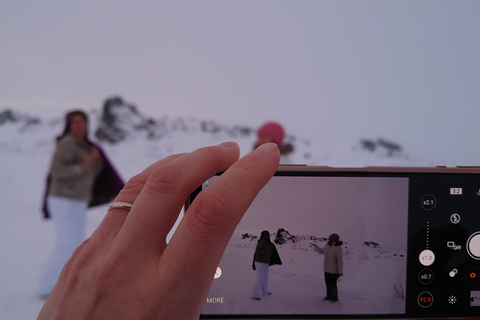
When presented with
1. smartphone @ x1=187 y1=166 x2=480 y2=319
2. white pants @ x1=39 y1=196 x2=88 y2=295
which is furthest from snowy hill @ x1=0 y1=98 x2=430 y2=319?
smartphone @ x1=187 y1=166 x2=480 y2=319

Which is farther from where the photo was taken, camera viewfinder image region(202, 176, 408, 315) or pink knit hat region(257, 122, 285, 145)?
pink knit hat region(257, 122, 285, 145)

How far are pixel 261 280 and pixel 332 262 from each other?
0.11m

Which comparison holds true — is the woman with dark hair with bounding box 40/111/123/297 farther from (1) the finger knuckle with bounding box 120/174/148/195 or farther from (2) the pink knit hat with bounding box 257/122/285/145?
(1) the finger knuckle with bounding box 120/174/148/195

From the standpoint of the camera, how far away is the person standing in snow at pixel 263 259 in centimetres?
55

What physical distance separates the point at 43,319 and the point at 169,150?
2.13 meters

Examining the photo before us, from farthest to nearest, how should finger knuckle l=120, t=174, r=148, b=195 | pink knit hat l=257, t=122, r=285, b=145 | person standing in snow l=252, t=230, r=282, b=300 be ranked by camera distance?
pink knit hat l=257, t=122, r=285, b=145 < person standing in snow l=252, t=230, r=282, b=300 < finger knuckle l=120, t=174, r=148, b=195

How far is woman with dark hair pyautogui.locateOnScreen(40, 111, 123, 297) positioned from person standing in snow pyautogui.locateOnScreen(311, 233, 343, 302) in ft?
4.69

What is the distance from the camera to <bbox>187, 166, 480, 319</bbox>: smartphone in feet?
1.81

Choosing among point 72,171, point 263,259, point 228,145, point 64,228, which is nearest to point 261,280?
point 263,259

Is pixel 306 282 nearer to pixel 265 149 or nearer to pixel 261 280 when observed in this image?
pixel 261 280

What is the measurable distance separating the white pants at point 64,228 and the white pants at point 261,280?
1584 millimetres

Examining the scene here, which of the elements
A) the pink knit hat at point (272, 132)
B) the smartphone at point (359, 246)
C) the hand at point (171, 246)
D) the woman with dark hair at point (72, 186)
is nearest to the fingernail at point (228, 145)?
the hand at point (171, 246)

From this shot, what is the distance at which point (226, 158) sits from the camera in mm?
360

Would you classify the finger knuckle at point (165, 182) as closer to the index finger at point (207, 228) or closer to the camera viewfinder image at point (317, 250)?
the index finger at point (207, 228)
